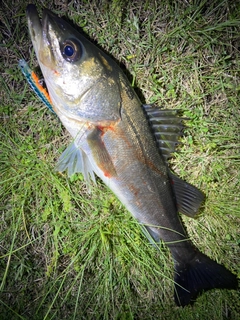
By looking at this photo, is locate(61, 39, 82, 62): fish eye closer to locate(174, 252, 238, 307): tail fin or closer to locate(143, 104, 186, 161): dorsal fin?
locate(143, 104, 186, 161): dorsal fin

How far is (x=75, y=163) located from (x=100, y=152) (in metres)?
0.43

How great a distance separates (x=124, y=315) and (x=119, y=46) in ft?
10.1

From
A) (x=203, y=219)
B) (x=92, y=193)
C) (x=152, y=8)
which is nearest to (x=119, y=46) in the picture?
(x=152, y=8)

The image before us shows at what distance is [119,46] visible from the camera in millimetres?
2777

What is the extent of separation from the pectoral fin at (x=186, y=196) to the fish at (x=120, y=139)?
0.03ft

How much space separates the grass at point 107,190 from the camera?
2.74 meters

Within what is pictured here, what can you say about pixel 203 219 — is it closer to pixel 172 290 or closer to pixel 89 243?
pixel 172 290

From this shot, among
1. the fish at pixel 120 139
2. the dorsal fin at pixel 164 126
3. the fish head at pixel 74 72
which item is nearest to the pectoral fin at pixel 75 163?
the fish at pixel 120 139

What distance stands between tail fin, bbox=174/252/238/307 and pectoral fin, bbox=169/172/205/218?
531 mm

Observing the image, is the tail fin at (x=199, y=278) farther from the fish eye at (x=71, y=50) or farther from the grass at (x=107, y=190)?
the fish eye at (x=71, y=50)

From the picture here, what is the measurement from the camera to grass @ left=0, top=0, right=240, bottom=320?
9.00 ft

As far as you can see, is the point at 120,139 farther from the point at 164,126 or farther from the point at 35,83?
the point at 35,83

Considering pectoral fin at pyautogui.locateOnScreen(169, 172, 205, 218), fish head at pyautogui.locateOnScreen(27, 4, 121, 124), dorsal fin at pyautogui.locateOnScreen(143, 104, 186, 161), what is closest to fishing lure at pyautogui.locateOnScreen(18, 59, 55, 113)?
Answer: fish head at pyautogui.locateOnScreen(27, 4, 121, 124)

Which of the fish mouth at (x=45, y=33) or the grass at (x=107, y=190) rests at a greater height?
the fish mouth at (x=45, y=33)
